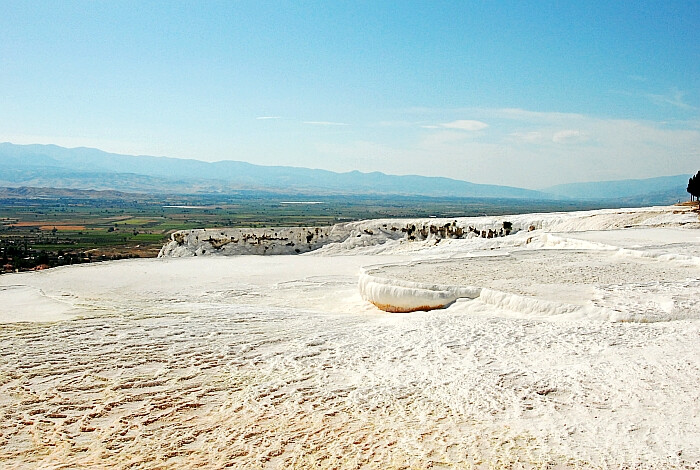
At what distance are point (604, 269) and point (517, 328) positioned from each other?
4848 millimetres

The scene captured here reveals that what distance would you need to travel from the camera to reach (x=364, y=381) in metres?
6.22

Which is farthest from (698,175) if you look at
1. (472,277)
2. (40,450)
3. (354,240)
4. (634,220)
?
(40,450)

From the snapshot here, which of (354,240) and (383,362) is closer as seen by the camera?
(383,362)

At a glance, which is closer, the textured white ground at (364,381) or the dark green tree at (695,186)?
the textured white ground at (364,381)

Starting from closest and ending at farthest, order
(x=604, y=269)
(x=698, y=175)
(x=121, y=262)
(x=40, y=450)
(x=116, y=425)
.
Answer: (x=40, y=450), (x=116, y=425), (x=604, y=269), (x=121, y=262), (x=698, y=175)

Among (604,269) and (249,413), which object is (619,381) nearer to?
(249,413)

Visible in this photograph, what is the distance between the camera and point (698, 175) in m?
33.9

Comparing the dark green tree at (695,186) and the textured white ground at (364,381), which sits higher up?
the dark green tree at (695,186)

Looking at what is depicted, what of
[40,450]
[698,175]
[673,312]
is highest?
[698,175]

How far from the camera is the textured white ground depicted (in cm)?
481

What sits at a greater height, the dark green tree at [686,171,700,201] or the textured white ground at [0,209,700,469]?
the dark green tree at [686,171,700,201]

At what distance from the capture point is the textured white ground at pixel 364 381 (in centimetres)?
481

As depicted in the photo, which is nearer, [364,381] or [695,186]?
[364,381]

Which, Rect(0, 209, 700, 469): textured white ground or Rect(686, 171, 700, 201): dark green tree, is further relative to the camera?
Rect(686, 171, 700, 201): dark green tree
